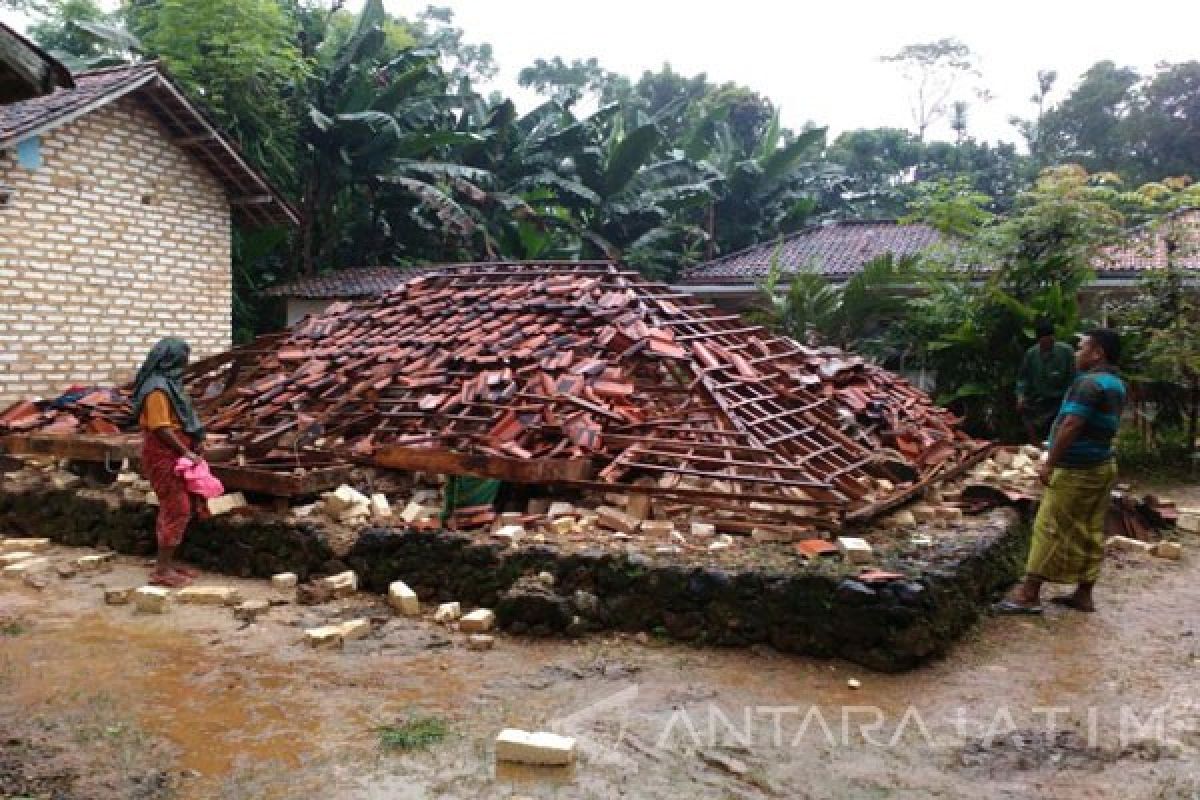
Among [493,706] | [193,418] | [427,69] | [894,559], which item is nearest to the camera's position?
[493,706]

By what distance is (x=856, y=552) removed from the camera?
193 inches

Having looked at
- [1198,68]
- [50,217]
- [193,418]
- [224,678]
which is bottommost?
[224,678]

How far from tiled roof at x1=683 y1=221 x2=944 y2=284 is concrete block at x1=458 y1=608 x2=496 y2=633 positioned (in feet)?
38.0

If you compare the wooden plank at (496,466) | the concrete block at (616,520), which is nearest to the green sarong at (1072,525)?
the concrete block at (616,520)

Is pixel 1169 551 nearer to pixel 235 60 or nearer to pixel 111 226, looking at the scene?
pixel 111 226

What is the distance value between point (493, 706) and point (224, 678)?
1422 millimetres

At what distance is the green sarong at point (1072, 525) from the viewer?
5191 millimetres

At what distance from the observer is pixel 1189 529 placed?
776 cm

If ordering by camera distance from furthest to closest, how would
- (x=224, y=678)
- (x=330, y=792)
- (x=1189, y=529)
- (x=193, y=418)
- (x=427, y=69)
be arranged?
1. (x=427, y=69)
2. (x=1189, y=529)
3. (x=193, y=418)
4. (x=224, y=678)
5. (x=330, y=792)

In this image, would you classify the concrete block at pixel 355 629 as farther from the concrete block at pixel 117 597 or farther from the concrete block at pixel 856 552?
the concrete block at pixel 856 552

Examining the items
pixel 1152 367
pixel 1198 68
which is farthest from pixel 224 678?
pixel 1198 68

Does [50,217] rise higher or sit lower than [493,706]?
higher

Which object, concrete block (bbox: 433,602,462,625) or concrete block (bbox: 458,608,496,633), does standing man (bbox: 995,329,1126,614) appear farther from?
concrete block (bbox: 433,602,462,625)

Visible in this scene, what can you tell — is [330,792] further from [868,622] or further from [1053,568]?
[1053,568]
